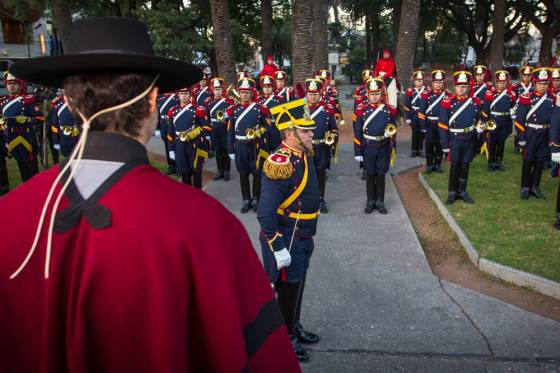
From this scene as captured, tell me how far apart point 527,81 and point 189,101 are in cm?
845

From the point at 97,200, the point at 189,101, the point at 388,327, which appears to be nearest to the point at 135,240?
the point at 97,200

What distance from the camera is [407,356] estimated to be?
14.3 feet

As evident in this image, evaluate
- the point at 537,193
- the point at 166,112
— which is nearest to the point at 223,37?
the point at 166,112

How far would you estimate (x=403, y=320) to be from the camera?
5.02m

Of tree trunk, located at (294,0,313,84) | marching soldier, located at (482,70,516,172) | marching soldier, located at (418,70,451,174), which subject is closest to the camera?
marching soldier, located at (482,70,516,172)

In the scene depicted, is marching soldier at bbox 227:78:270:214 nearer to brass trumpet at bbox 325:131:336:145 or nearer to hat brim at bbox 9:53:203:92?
brass trumpet at bbox 325:131:336:145

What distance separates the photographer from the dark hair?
5.44ft

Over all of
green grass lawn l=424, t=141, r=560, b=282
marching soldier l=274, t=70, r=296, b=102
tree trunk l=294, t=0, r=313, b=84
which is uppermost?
tree trunk l=294, t=0, r=313, b=84

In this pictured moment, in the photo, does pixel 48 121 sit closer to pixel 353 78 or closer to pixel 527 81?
pixel 527 81

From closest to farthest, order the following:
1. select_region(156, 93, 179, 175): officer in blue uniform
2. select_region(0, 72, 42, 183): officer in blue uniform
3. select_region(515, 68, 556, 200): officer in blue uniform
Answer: select_region(515, 68, 556, 200): officer in blue uniform, select_region(0, 72, 42, 183): officer in blue uniform, select_region(156, 93, 179, 175): officer in blue uniform

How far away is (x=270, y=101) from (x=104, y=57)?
29.4 ft

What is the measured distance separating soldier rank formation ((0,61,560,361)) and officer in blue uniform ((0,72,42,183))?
21mm

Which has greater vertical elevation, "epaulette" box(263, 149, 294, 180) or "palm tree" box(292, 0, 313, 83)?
"palm tree" box(292, 0, 313, 83)

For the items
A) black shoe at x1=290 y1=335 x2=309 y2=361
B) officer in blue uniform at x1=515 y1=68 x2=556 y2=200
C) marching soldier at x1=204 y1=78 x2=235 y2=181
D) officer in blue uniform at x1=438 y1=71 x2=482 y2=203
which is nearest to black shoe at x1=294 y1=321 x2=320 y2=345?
black shoe at x1=290 y1=335 x2=309 y2=361
